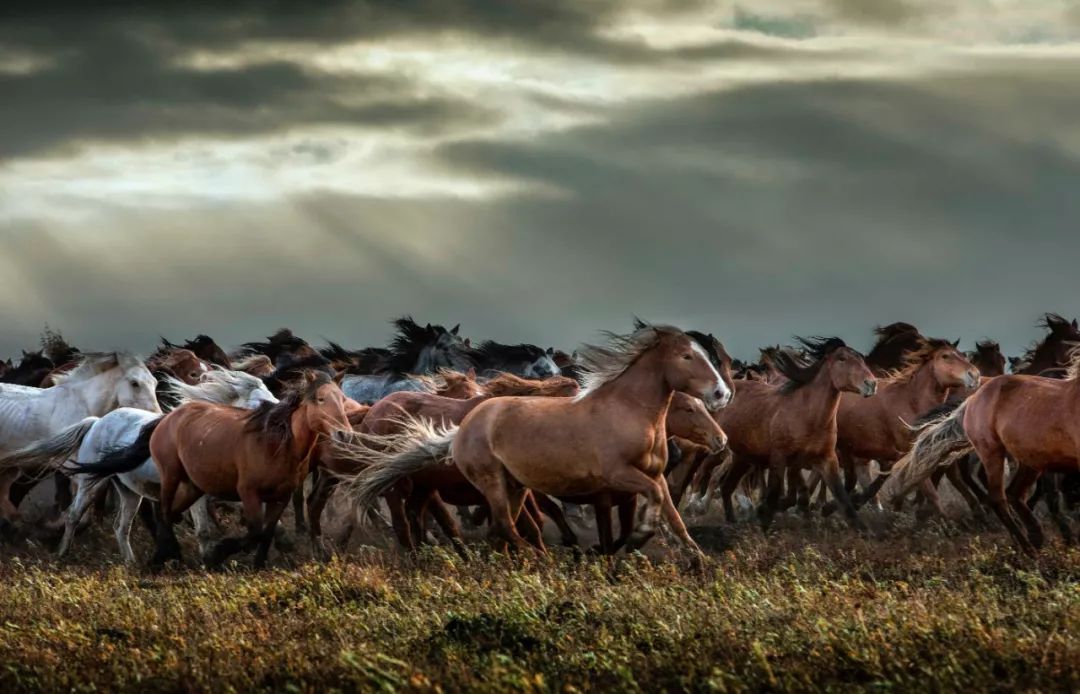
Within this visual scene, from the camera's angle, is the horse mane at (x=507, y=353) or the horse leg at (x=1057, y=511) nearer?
the horse leg at (x=1057, y=511)

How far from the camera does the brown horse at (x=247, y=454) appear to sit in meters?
13.8

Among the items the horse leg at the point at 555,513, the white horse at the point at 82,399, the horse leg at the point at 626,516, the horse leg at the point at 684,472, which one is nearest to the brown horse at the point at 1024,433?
the horse leg at the point at 626,516

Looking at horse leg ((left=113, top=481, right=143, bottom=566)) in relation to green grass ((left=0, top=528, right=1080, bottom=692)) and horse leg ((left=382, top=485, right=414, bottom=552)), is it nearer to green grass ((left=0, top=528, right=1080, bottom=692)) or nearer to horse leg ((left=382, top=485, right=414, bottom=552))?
horse leg ((left=382, top=485, right=414, bottom=552))

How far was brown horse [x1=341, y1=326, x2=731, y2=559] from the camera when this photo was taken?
1209 centimetres

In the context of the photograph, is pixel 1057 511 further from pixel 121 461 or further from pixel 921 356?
pixel 121 461

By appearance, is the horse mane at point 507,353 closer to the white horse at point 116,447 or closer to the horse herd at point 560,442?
the horse herd at point 560,442

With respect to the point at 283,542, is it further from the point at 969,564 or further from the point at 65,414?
the point at 969,564

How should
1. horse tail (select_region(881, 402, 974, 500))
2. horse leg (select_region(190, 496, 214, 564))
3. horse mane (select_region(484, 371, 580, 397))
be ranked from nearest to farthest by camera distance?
horse tail (select_region(881, 402, 974, 500))
horse leg (select_region(190, 496, 214, 564))
horse mane (select_region(484, 371, 580, 397))

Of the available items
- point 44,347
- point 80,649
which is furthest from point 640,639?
point 44,347

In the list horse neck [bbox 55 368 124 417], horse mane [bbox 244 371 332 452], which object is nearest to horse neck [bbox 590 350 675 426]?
horse mane [bbox 244 371 332 452]

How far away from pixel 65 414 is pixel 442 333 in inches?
274

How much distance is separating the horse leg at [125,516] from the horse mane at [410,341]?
820 cm

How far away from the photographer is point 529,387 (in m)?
15.3

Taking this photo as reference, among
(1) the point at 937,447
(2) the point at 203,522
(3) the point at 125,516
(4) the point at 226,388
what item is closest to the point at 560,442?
(1) the point at 937,447
